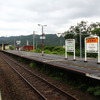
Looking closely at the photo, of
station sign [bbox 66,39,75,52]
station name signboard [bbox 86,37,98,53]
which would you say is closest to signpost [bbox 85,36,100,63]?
station name signboard [bbox 86,37,98,53]

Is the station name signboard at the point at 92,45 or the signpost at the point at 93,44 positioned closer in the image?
the signpost at the point at 93,44

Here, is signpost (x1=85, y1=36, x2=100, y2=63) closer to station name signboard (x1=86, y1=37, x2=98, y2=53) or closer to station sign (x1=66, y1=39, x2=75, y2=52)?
station name signboard (x1=86, y1=37, x2=98, y2=53)

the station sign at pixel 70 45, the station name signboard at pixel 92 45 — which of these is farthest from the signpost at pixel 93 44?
the station sign at pixel 70 45

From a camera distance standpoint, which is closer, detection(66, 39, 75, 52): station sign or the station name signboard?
the station name signboard

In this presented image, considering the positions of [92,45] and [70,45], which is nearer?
[92,45]

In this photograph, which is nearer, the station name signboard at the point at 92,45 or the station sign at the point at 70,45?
the station name signboard at the point at 92,45

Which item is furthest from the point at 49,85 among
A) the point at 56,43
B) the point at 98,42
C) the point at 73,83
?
the point at 56,43

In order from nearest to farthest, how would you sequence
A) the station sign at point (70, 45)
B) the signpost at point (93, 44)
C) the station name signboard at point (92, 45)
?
the signpost at point (93, 44), the station name signboard at point (92, 45), the station sign at point (70, 45)

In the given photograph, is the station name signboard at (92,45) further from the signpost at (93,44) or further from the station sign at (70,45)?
the station sign at (70,45)

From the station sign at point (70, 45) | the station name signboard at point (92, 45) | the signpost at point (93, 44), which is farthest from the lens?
the station sign at point (70, 45)

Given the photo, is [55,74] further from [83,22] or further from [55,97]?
[83,22]

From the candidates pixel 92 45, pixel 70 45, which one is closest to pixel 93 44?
pixel 92 45

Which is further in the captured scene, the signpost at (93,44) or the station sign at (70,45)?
the station sign at (70,45)

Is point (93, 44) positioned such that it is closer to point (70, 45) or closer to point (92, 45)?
point (92, 45)
